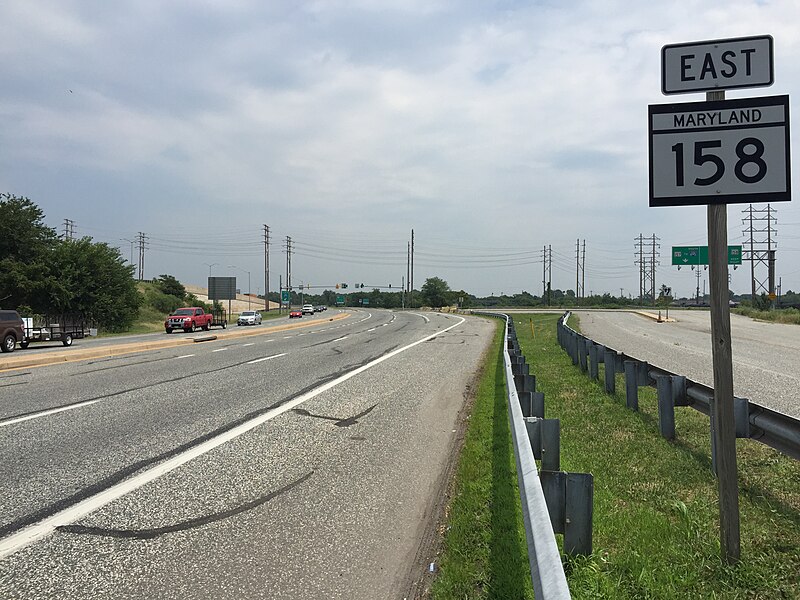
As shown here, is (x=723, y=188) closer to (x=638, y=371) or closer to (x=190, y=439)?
(x=638, y=371)

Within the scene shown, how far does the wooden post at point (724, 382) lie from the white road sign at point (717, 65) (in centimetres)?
86

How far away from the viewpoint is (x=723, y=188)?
154 inches

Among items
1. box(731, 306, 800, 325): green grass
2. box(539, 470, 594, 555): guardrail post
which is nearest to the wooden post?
box(539, 470, 594, 555): guardrail post

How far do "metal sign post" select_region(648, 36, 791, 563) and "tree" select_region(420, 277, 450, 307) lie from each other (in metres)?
153

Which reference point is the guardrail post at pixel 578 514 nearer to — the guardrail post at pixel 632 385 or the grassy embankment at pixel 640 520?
the grassy embankment at pixel 640 520

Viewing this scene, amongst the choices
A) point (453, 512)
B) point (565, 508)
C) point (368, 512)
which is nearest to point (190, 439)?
point (368, 512)

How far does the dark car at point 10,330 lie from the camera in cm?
2735

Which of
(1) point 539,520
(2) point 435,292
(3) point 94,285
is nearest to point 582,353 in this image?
(1) point 539,520

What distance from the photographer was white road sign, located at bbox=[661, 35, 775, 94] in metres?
4.03

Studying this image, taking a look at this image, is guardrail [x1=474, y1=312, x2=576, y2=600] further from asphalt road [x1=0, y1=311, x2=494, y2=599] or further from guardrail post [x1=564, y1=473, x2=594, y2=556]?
asphalt road [x1=0, y1=311, x2=494, y2=599]

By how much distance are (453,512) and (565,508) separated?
1.70m

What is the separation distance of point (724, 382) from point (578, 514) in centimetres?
129

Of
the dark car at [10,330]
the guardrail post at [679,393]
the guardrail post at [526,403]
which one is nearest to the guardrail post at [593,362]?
the guardrail post at [679,393]

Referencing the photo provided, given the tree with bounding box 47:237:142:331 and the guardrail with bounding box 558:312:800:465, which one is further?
the tree with bounding box 47:237:142:331
